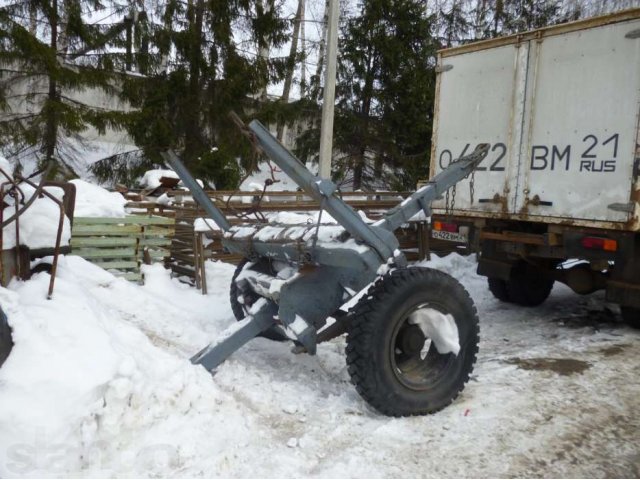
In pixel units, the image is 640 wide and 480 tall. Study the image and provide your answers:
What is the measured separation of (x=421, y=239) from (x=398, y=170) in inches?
165

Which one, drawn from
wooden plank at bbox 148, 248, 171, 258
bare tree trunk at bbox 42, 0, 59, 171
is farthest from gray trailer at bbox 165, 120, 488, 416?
bare tree trunk at bbox 42, 0, 59, 171

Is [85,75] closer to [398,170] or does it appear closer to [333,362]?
[398,170]

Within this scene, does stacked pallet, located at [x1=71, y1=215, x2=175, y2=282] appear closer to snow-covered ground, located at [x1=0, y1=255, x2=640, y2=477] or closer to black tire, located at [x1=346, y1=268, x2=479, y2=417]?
snow-covered ground, located at [x1=0, y1=255, x2=640, y2=477]

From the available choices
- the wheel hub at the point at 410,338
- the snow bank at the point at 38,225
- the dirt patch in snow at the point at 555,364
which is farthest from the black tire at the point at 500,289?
the snow bank at the point at 38,225

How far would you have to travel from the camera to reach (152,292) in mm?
5879

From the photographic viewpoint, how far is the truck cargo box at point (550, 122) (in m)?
4.99

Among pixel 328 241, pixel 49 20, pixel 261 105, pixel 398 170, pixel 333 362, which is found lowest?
pixel 333 362

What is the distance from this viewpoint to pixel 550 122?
557 cm

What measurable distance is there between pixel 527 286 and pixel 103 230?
505 cm

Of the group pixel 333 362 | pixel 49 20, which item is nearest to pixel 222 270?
pixel 333 362

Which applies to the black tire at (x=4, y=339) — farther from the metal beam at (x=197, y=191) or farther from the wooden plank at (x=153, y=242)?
the wooden plank at (x=153, y=242)

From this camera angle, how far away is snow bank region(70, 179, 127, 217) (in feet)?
20.3

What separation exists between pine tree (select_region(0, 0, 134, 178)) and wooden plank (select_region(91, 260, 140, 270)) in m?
6.06

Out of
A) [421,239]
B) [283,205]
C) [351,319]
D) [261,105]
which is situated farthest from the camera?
[261,105]
